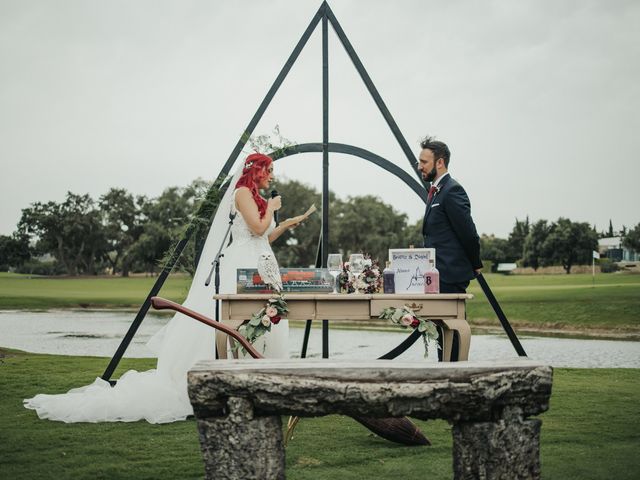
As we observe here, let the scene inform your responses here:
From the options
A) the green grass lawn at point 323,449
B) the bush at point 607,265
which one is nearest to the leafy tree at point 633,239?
the bush at point 607,265

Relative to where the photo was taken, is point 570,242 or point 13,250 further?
point 570,242

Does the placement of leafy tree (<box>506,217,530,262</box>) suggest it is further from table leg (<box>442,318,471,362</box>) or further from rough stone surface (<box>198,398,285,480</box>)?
rough stone surface (<box>198,398,285,480</box>)

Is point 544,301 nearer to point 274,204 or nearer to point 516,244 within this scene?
point 274,204

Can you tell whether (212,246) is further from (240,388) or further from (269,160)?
(240,388)

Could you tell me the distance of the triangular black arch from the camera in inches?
252

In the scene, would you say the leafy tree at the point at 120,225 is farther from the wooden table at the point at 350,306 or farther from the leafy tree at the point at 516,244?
the wooden table at the point at 350,306

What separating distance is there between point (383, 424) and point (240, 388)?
197 centimetres

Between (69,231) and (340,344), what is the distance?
15.4m

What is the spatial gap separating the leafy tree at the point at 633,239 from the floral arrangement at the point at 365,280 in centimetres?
1580

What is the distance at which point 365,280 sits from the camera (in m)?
5.09

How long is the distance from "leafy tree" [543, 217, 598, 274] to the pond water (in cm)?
1240

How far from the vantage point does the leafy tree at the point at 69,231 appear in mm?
23141

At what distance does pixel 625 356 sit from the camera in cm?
1193

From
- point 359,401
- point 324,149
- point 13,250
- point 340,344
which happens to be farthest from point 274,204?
point 13,250
